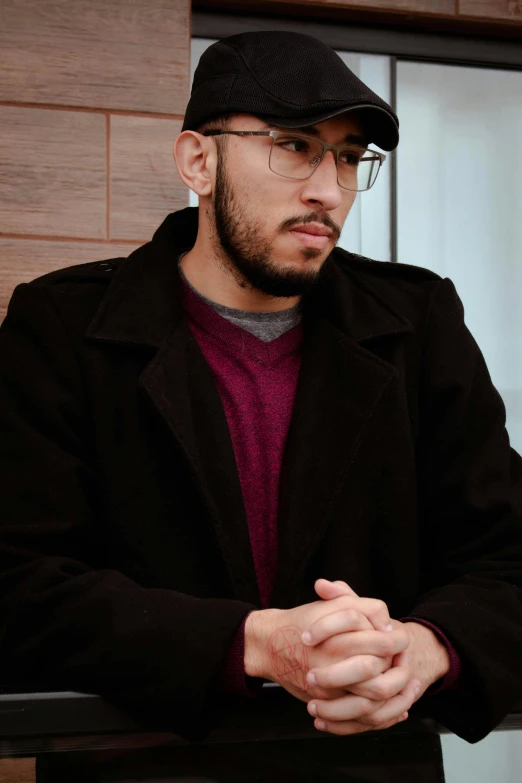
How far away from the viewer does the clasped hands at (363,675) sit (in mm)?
1070

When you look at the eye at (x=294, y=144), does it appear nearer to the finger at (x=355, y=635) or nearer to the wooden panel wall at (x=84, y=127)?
the finger at (x=355, y=635)

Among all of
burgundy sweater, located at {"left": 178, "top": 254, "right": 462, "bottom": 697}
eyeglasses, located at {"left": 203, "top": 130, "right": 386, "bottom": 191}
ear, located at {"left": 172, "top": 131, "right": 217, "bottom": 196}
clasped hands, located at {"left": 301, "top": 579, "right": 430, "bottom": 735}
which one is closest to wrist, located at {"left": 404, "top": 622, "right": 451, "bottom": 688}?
clasped hands, located at {"left": 301, "top": 579, "right": 430, "bottom": 735}

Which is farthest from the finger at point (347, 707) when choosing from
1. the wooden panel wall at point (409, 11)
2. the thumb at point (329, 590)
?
the wooden panel wall at point (409, 11)

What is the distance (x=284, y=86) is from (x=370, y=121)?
161mm

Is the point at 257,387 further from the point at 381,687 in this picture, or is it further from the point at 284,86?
the point at 381,687

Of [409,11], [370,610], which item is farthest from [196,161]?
[409,11]

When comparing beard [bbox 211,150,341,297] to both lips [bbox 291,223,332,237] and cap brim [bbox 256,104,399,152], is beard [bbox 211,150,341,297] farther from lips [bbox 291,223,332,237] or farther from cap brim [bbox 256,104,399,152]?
cap brim [bbox 256,104,399,152]

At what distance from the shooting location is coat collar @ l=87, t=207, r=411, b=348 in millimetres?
1548

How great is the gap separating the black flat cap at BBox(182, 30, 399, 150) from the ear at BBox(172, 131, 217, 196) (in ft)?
0.10

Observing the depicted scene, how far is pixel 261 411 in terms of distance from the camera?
1.55m

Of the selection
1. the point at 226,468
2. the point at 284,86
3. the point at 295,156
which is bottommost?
the point at 226,468

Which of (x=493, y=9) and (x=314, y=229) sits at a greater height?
(x=493, y=9)

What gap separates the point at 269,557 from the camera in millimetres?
1480

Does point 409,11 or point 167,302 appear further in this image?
point 409,11
